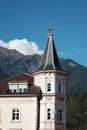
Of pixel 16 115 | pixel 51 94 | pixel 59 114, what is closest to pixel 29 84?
pixel 51 94

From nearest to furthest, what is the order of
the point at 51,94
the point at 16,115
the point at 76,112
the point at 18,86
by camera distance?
the point at 51,94, the point at 16,115, the point at 18,86, the point at 76,112

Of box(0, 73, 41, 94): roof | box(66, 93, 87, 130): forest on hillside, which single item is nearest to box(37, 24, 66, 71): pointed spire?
box(0, 73, 41, 94): roof

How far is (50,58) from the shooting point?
6475cm

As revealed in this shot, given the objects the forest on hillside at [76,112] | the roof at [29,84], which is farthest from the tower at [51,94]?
the forest on hillside at [76,112]

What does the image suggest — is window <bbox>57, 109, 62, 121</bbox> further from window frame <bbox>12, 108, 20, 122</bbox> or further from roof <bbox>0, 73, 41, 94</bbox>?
window frame <bbox>12, 108, 20, 122</bbox>

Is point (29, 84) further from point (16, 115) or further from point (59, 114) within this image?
point (59, 114)

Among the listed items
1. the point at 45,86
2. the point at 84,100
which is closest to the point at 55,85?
the point at 45,86

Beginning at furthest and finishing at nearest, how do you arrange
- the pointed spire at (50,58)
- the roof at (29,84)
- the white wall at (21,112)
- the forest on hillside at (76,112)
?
the forest on hillside at (76,112) → the pointed spire at (50,58) → the roof at (29,84) → the white wall at (21,112)

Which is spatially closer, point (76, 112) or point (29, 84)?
point (29, 84)

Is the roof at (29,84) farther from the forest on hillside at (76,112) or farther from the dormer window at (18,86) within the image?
the forest on hillside at (76,112)

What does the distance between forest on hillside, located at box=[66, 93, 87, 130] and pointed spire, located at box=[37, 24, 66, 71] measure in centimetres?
4748

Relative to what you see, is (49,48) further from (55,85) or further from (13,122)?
(13,122)

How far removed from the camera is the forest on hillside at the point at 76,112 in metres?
112

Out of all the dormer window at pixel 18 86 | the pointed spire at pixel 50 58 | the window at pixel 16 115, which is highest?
the pointed spire at pixel 50 58
